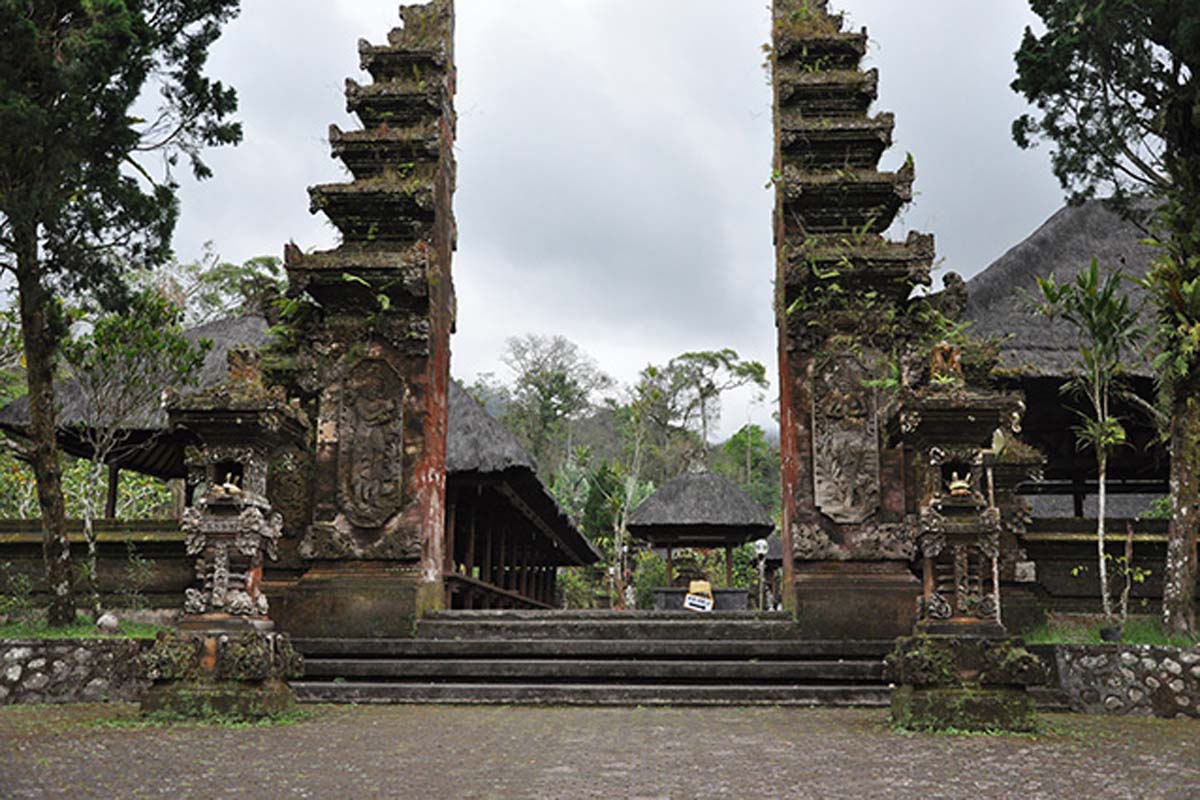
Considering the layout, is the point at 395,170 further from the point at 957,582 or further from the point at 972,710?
the point at 972,710

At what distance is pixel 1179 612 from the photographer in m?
8.47

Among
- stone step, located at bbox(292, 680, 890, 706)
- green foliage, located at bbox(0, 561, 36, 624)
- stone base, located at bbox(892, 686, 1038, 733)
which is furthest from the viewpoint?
green foliage, located at bbox(0, 561, 36, 624)

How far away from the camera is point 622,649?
8422 mm

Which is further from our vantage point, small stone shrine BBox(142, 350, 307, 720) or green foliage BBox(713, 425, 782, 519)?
green foliage BBox(713, 425, 782, 519)

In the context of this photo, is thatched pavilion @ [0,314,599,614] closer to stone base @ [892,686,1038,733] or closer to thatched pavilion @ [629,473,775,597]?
thatched pavilion @ [629,473,775,597]

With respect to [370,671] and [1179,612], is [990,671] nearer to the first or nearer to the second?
[1179,612]

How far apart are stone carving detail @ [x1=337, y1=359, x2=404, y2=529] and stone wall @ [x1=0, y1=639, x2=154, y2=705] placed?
208cm

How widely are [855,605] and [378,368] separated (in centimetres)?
485

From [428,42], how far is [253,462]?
5.51m

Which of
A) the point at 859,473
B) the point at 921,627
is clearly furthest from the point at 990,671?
the point at 859,473

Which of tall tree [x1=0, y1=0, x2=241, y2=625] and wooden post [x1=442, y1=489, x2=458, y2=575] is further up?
tall tree [x1=0, y1=0, x2=241, y2=625]

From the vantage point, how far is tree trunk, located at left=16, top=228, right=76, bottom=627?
8.91 meters

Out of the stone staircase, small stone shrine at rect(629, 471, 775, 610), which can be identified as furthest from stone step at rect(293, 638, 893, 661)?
small stone shrine at rect(629, 471, 775, 610)

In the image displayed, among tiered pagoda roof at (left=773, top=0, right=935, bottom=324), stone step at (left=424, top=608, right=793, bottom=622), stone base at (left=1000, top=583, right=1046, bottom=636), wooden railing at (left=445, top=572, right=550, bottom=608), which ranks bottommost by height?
wooden railing at (left=445, top=572, right=550, bottom=608)
